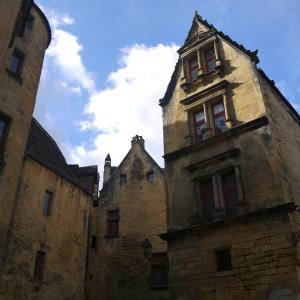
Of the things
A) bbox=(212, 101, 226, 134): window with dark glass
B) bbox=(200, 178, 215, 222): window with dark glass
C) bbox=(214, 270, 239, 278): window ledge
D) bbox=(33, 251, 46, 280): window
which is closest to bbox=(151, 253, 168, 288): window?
bbox=(33, 251, 46, 280): window

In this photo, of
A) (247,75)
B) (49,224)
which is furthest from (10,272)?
(247,75)

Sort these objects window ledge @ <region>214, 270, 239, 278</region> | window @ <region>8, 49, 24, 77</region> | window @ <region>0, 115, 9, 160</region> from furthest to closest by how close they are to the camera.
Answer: window @ <region>8, 49, 24, 77</region>
window @ <region>0, 115, 9, 160</region>
window ledge @ <region>214, 270, 239, 278</region>

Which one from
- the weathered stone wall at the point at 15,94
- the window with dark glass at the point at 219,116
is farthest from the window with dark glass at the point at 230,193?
the weathered stone wall at the point at 15,94

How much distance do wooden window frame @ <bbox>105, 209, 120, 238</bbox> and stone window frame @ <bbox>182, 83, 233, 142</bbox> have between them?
384 inches

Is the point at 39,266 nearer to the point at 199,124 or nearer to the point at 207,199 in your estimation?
the point at 207,199

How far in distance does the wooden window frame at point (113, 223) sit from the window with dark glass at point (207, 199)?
32.6ft

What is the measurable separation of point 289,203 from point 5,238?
863 centimetres

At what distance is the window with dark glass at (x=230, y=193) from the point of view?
1066cm

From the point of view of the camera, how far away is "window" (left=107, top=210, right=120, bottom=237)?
20.5 meters

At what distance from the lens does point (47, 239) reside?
13.2 metres

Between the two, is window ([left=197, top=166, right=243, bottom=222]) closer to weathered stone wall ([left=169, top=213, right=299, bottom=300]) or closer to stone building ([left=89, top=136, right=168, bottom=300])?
weathered stone wall ([left=169, top=213, right=299, bottom=300])

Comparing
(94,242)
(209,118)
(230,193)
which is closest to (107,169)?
(94,242)

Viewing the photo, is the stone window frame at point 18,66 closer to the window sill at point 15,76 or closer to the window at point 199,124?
the window sill at point 15,76

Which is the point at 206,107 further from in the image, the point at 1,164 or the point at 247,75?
the point at 1,164
